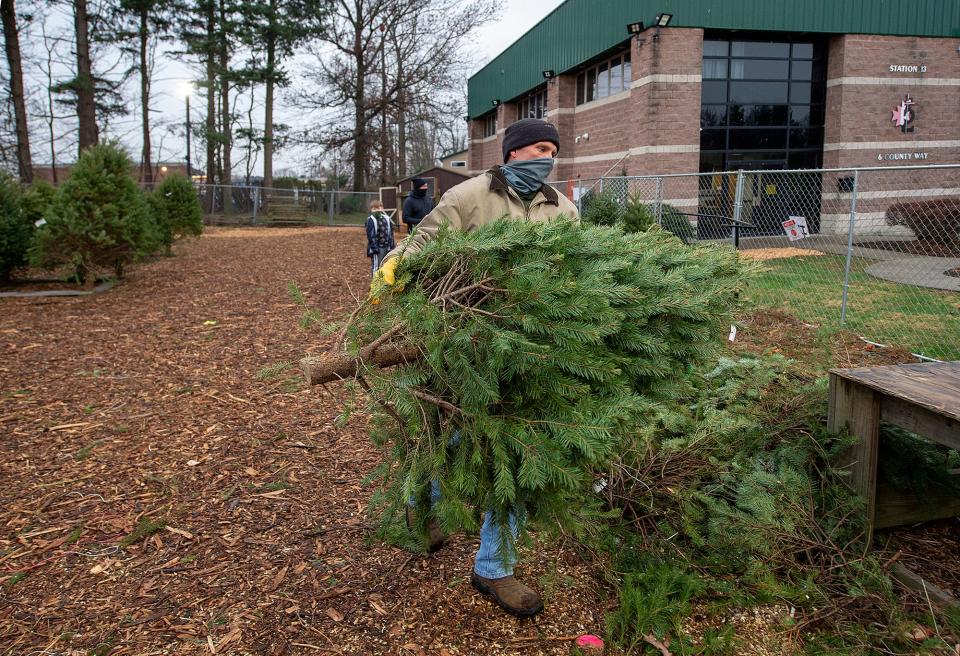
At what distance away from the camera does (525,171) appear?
2953 mm

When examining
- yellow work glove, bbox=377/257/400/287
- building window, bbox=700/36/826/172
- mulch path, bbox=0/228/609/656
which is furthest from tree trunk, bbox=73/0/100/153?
yellow work glove, bbox=377/257/400/287

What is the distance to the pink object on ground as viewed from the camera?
265 centimetres

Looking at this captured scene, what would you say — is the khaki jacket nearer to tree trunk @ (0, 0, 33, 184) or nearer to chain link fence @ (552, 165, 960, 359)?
chain link fence @ (552, 165, 960, 359)

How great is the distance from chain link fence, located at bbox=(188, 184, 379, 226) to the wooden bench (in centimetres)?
2734

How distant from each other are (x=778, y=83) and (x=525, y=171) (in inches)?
739

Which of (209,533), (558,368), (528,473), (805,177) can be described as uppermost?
(805,177)

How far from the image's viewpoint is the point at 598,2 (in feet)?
66.3

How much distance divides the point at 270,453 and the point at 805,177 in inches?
712

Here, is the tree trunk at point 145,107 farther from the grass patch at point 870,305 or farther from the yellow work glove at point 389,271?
the yellow work glove at point 389,271

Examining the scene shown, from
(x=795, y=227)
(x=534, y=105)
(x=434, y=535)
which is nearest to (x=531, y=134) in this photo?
(x=434, y=535)

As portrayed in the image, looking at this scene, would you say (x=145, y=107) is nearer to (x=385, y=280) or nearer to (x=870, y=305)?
(x=870, y=305)

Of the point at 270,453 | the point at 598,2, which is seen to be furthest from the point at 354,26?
the point at 270,453

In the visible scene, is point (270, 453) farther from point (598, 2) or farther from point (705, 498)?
point (598, 2)

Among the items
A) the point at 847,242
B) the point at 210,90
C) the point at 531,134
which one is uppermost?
the point at 210,90
